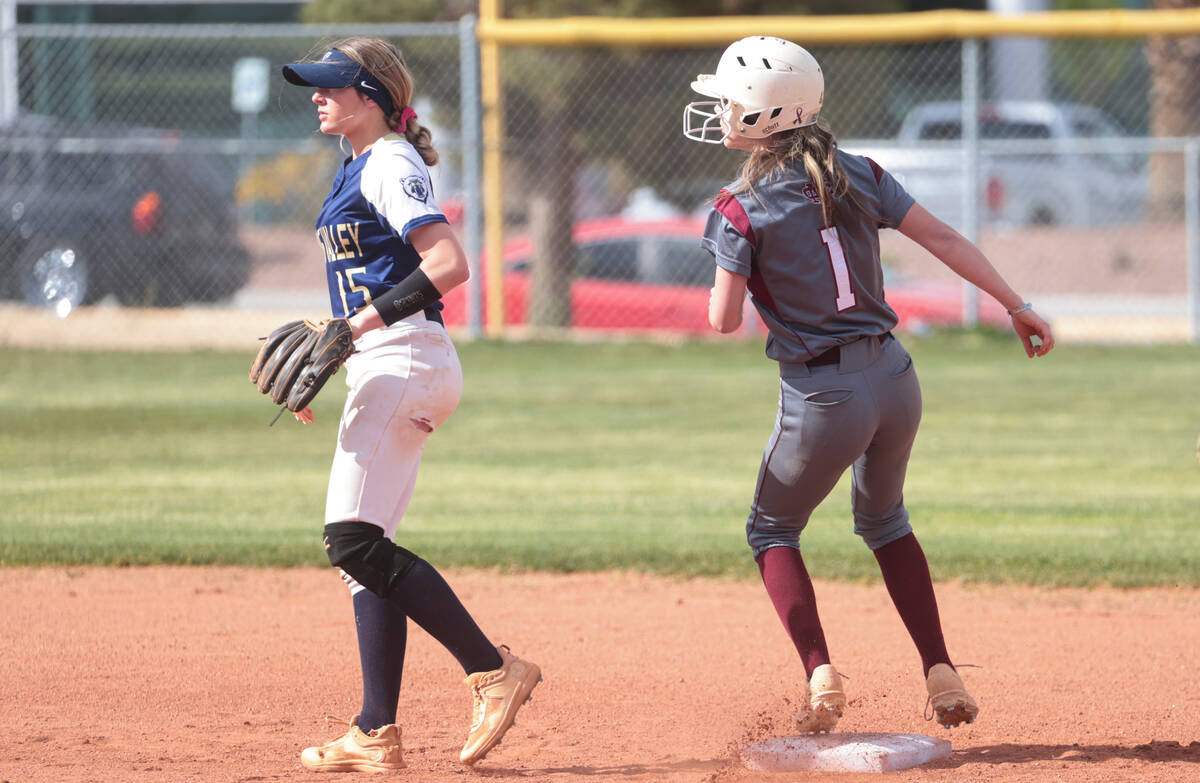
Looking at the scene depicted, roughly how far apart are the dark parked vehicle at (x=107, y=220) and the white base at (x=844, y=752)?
1112cm

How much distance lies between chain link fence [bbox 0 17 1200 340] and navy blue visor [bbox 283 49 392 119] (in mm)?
9314

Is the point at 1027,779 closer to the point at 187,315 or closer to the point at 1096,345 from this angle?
the point at 1096,345

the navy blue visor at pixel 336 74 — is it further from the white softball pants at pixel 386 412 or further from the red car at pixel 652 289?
the red car at pixel 652 289

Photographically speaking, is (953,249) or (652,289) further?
(652,289)

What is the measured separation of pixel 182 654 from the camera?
529cm

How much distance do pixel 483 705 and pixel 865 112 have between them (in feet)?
38.7

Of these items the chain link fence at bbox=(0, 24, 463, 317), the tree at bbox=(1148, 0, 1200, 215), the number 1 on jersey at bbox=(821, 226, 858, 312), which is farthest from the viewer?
the tree at bbox=(1148, 0, 1200, 215)

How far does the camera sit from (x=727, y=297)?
376 cm

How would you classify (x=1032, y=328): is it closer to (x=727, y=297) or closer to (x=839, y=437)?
(x=839, y=437)

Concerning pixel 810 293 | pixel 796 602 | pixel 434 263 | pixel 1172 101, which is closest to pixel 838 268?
pixel 810 293

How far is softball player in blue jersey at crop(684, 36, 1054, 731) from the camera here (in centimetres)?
377

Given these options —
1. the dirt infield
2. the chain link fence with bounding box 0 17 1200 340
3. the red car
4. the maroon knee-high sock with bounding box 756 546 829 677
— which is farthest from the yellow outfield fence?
the maroon knee-high sock with bounding box 756 546 829 677

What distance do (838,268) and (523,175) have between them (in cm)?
1130

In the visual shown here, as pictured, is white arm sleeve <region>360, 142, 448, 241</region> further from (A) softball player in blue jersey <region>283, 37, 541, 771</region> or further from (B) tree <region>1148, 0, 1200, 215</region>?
(B) tree <region>1148, 0, 1200, 215</region>
